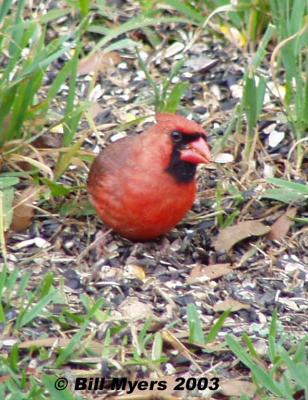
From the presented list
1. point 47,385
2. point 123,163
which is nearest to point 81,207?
point 123,163

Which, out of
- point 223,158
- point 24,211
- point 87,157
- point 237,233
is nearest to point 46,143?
point 87,157

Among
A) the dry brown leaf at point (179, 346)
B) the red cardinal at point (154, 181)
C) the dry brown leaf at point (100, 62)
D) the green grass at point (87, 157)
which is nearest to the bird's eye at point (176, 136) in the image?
the red cardinal at point (154, 181)

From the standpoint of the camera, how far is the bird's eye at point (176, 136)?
181 inches

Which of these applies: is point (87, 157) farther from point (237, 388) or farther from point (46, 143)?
point (237, 388)

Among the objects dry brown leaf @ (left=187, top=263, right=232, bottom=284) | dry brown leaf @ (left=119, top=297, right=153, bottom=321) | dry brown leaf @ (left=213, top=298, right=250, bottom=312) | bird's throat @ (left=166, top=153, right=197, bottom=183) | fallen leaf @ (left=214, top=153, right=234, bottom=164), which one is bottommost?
dry brown leaf @ (left=213, top=298, right=250, bottom=312)

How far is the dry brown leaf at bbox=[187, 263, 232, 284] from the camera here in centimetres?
455

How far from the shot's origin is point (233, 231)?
15.6 feet

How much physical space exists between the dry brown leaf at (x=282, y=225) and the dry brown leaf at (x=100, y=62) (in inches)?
43.8

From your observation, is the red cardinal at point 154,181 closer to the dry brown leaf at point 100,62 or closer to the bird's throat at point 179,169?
the bird's throat at point 179,169

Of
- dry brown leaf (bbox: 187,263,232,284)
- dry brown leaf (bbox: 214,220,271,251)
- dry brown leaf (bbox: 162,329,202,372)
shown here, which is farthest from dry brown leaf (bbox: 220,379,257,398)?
dry brown leaf (bbox: 214,220,271,251)

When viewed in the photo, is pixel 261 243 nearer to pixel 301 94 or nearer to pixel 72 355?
pixel 301 94

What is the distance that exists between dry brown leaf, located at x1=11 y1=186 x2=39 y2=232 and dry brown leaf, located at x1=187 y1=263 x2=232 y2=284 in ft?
2.14

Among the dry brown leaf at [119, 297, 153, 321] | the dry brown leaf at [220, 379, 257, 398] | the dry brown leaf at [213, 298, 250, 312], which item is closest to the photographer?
the dry brown leaf at [220, 379, 257, 398]

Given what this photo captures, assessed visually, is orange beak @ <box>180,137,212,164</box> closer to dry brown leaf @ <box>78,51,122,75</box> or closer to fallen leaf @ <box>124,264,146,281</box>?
fallen leaf @ <box>124,264,146,281</box>
